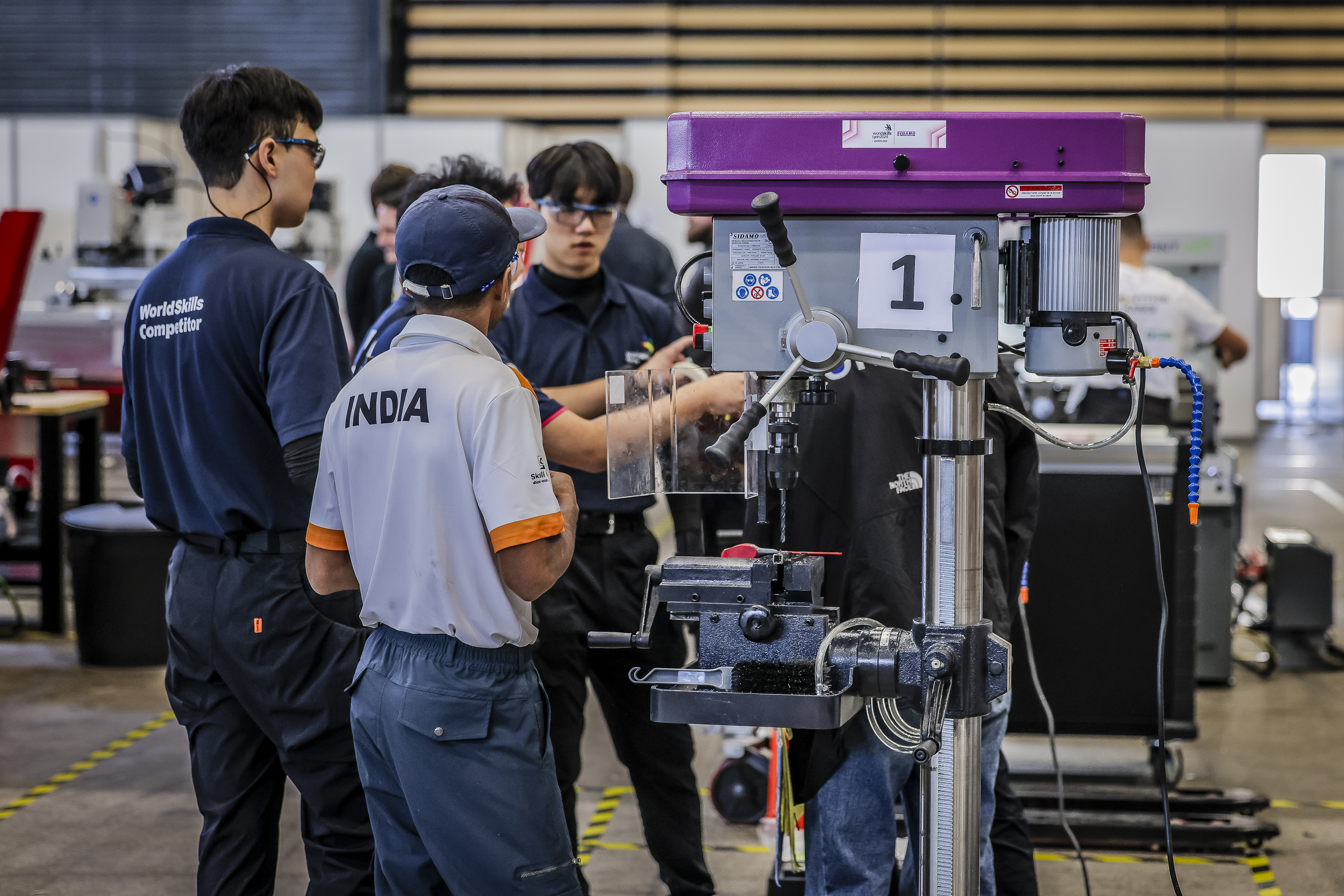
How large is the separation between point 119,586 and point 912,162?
13.3 ft

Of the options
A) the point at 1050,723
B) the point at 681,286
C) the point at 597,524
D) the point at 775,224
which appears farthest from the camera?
the point at 597,524

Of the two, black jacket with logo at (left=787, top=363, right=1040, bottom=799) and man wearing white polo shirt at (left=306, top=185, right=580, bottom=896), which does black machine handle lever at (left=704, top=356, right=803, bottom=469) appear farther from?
black jacket with logo at (left=787, top=363, right=1040, bottom=799)

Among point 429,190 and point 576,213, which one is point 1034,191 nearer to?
point 429,190

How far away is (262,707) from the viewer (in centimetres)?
216

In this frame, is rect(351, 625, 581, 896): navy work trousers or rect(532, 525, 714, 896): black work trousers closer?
rect(351, 625, 581, 896): navy work trousers

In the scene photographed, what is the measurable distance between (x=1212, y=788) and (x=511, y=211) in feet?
8.24

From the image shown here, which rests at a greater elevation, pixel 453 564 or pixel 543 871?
pixel 453 564

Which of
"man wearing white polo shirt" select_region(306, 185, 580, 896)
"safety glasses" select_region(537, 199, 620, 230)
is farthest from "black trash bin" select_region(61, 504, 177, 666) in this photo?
"man wearing white polo shirt" select_region(306, 185, 580, 896)

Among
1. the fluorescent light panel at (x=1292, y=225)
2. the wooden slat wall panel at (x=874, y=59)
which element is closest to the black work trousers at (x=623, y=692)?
the wooden slat wall panel at (x=874, y=59)

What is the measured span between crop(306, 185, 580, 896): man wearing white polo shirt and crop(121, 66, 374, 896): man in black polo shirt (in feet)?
1.14

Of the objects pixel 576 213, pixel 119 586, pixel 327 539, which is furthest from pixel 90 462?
pixel 327 539

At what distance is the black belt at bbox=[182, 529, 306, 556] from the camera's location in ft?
7.13

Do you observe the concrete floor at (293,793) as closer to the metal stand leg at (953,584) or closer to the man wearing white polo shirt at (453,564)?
the man wearing white polo shirt at (453,564)

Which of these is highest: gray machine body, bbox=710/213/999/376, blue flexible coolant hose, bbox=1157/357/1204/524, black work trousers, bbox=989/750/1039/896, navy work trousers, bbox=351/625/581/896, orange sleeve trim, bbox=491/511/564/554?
gray machine body, bbox=710/213/999/376
